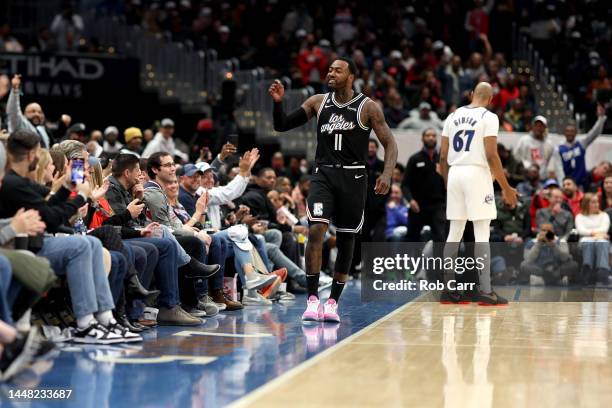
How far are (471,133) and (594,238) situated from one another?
4254 millimetres

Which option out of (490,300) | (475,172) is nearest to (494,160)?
(475,172)

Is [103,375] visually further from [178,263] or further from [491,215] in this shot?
[491,215]

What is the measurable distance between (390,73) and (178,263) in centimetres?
1231

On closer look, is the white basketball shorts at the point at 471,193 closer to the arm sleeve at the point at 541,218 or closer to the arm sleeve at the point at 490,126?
the arm sleeve at the point at 490,126

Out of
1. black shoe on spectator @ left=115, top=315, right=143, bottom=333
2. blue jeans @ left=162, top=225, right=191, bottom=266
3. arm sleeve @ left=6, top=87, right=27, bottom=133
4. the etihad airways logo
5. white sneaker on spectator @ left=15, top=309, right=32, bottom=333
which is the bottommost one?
black shoe on spectator @ left=115, top=315, right=143, bottom=333

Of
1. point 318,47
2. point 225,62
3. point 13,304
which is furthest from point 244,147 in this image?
point 13,304

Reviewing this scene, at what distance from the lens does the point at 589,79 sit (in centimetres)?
2172

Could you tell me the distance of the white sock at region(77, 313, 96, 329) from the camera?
7445mm

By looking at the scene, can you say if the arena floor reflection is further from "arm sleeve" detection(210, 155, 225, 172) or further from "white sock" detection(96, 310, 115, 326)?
"arm sleeve" detection(210, 155, 225, 172)

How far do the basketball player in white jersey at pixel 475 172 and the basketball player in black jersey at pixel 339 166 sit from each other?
162 cm

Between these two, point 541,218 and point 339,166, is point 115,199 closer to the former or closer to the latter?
point 339,166

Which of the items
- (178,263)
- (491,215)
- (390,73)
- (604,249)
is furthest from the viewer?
(390,73)

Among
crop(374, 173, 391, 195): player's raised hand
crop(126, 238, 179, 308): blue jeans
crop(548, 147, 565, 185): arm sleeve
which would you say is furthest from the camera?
crop(548, 147, 565, 185): arm sleeve

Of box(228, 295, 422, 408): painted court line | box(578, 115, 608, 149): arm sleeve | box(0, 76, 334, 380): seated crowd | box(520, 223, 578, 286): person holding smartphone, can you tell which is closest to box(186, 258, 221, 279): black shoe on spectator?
box(0, 76, 334, 380): seated crowd
